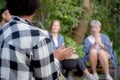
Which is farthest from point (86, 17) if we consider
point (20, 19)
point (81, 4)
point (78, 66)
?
point (20, 19)

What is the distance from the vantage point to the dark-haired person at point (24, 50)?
203 centimetres

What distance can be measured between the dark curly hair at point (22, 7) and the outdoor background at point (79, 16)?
550cm

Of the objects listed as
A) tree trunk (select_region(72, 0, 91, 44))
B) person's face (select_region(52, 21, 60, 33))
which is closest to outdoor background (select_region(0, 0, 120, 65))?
tree trunk (select_region(72, 0, 91, 44))

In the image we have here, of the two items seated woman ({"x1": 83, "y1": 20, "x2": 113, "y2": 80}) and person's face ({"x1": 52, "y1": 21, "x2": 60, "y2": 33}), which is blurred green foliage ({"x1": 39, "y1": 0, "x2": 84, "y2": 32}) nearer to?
person's face ({"x1": 52, "y1": 21, "x2": 60, "y2": 33})

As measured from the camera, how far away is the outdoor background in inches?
320

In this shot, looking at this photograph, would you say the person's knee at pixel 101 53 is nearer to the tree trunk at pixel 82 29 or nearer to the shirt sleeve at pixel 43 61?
the tree trunk at pixel 82 29

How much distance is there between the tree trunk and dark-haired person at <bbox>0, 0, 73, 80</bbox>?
7385 millimetres

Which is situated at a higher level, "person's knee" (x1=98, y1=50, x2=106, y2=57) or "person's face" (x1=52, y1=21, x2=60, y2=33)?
"person's face" (x1=52, y1=21, x2=60, y2=33)

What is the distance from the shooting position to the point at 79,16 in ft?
30.2

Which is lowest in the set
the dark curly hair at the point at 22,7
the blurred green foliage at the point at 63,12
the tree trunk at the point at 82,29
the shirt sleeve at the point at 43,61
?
the tree trunk at the point at 82,29

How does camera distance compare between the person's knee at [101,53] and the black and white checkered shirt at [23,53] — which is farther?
the person's knee at [101,53]

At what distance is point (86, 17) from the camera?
30.6 ft

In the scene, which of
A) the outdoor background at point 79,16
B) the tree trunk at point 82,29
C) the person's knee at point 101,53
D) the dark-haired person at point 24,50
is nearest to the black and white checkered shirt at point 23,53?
the dark-haired person at point 24,50

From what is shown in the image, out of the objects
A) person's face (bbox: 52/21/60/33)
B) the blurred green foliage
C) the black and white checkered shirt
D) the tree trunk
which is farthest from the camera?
the tree trunk
